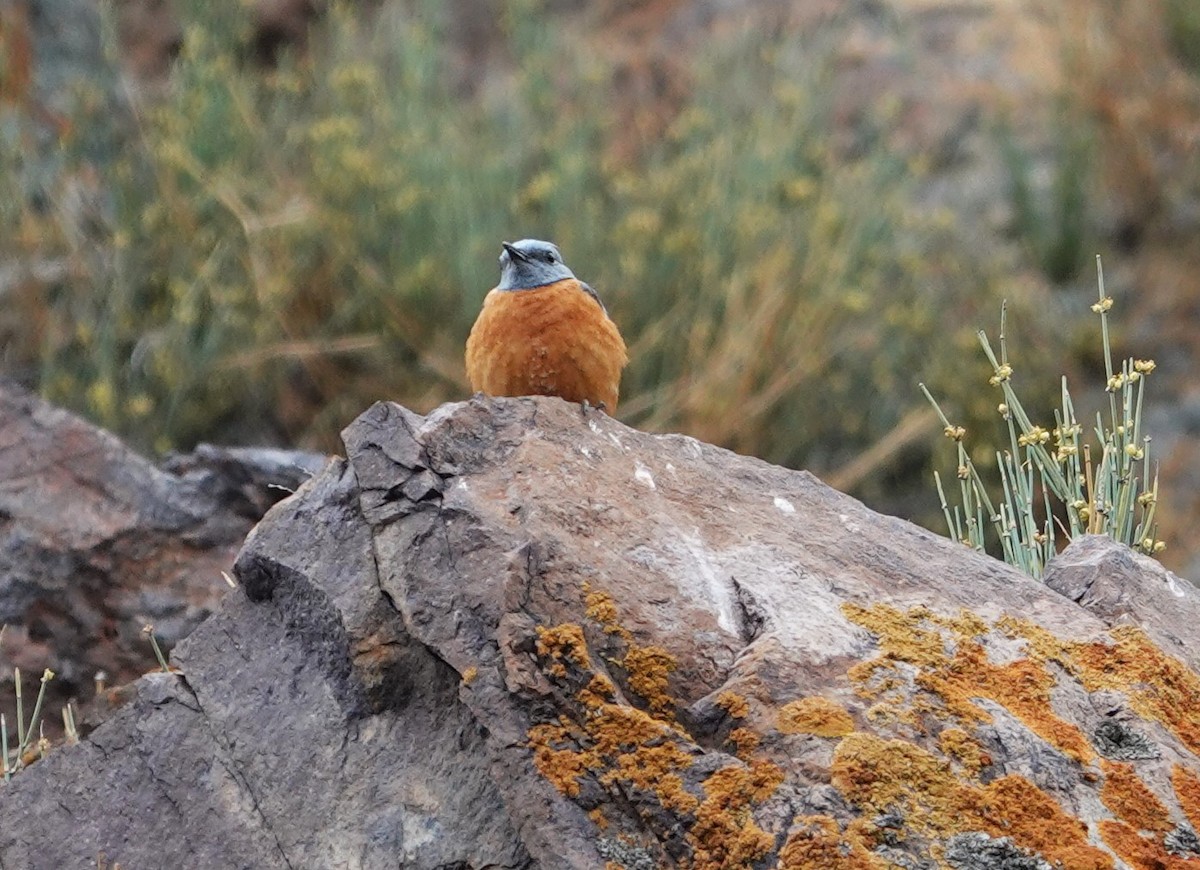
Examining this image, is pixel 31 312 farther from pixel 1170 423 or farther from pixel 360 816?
pixel 1170 423

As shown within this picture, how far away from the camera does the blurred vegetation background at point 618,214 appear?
8383 millimetres

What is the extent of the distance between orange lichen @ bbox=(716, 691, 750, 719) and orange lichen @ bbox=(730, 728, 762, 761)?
0.04 meters

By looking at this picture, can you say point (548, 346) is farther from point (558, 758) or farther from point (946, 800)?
point (946, 800)

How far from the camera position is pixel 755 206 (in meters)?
9.06

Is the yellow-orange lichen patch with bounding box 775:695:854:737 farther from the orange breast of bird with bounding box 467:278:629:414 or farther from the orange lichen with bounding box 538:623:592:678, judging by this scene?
the orange breast of bird with bounding box 467:278:629:414

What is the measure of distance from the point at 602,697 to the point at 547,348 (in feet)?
5.98

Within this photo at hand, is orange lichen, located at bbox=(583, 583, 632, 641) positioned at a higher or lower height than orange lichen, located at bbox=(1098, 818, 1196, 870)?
higher

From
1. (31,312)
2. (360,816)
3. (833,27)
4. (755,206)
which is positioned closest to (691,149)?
(755,206)

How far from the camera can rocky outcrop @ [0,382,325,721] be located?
5.00 meters

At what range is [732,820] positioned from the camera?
2971 millimetres

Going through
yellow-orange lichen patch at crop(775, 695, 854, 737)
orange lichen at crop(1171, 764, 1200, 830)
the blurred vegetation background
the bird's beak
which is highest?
the bird's beak

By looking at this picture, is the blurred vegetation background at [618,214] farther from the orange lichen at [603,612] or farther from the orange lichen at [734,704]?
the orange lichen at [734,704]

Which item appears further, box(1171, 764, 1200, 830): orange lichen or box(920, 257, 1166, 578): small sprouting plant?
box(920, 257, 1166, 578): small sprouting plant

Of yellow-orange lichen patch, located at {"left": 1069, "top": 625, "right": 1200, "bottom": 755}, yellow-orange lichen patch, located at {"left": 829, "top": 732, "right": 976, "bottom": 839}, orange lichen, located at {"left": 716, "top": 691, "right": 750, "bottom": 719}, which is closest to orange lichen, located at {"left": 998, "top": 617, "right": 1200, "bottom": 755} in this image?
yellow-orange lichen patch, located at {"left": 1069, "top": 625, "right": 1200, "bottom": 755}
